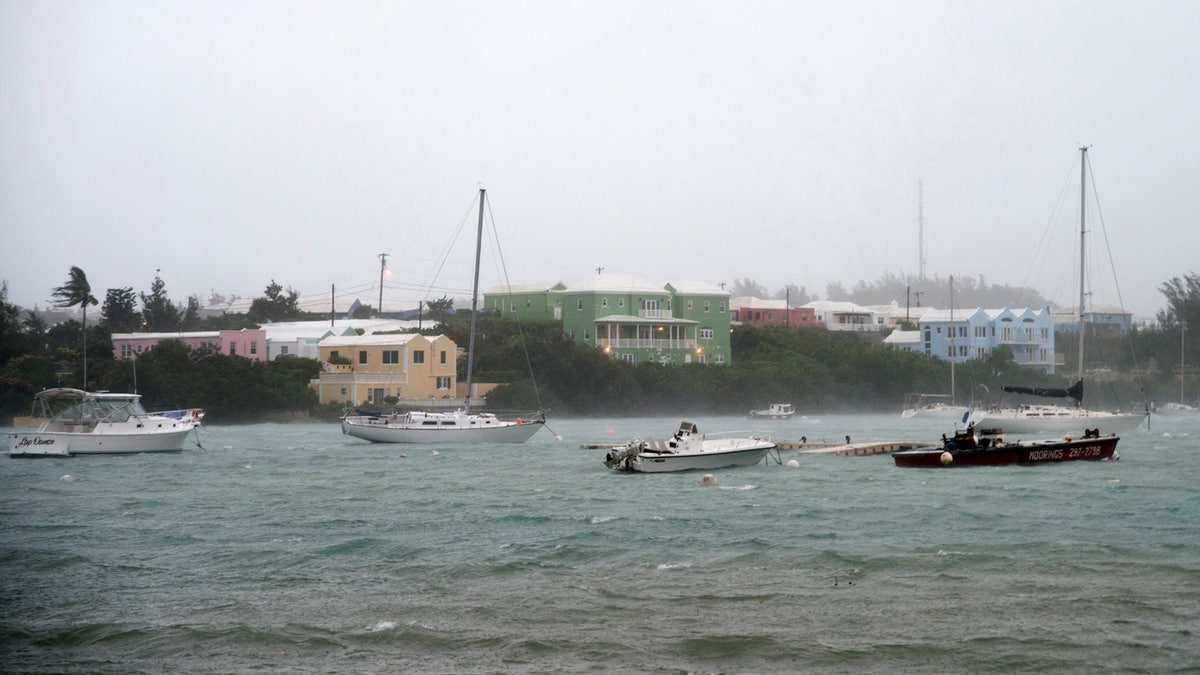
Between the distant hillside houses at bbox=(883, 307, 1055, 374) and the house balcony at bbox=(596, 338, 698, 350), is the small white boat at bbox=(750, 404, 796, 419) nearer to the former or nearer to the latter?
the house balcony at bbox=(596, 338, 698, 350)

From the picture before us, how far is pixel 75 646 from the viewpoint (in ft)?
55.8

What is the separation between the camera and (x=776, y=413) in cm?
9944

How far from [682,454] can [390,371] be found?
4730cm

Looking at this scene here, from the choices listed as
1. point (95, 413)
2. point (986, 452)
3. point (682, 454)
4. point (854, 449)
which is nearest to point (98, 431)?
point (95, 413)

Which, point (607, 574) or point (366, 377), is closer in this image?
point (607, 574)

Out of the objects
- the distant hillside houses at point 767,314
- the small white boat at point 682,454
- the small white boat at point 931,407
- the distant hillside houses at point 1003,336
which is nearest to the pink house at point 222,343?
the small white boat at point 931,407

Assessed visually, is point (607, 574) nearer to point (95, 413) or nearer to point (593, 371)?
point (95, 413)

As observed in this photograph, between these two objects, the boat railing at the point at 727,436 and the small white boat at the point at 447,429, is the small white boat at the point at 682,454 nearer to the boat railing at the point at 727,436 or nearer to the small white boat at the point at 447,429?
the boat railing at the point at 727,436

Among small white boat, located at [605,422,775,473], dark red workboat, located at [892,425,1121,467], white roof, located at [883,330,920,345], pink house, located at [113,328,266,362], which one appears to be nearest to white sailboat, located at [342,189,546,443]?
small white boat, located at [605,422,775,473]

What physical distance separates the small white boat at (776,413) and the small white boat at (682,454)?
55.0m

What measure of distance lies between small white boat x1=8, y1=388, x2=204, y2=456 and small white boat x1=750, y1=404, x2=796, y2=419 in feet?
174

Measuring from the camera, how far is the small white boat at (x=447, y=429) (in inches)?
2349

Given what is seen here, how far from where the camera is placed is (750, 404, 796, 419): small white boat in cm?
9856

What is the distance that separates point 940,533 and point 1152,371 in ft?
359
